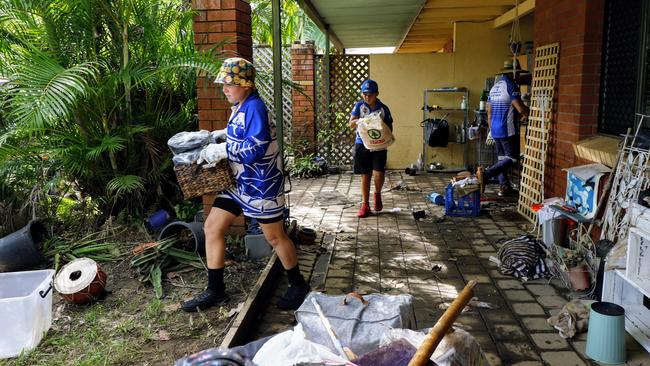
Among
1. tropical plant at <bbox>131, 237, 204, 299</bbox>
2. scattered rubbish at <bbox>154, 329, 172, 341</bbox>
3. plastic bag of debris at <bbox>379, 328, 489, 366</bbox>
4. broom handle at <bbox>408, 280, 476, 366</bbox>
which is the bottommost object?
scattered rubbish at <bbox>154, 329, 172, 341</bbox>

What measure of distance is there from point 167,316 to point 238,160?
3.65 ft

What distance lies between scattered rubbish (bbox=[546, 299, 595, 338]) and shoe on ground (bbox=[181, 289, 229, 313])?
2151 mm

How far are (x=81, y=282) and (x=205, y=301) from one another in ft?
2.74

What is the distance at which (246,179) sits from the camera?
136 inches

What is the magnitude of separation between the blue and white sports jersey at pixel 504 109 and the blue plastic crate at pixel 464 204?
119cm

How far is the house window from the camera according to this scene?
395 cm

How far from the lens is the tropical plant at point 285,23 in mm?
9323

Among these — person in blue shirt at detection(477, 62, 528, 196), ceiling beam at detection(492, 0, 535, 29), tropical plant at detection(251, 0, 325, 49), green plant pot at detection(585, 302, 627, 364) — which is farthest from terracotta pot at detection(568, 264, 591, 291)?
tropical plant at detection(251, 0, 325, 49)

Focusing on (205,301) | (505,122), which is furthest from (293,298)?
(505,122)

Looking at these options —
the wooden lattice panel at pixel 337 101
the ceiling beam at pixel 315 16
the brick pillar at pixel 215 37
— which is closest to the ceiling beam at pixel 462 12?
the wooden lattice panel at pixel 337 101

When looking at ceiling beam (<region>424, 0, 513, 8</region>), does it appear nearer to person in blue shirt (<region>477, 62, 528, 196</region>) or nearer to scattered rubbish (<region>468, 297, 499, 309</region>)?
person in blue shirt (<region>477, 62, 528, 196</region>)

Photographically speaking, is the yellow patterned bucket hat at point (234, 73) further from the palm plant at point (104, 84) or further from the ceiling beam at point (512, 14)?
the ceiling beam at point (512, 14)

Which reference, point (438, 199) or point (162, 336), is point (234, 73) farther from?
point (438, 199)

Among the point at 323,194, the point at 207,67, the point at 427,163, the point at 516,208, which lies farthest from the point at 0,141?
the point at 427,163
